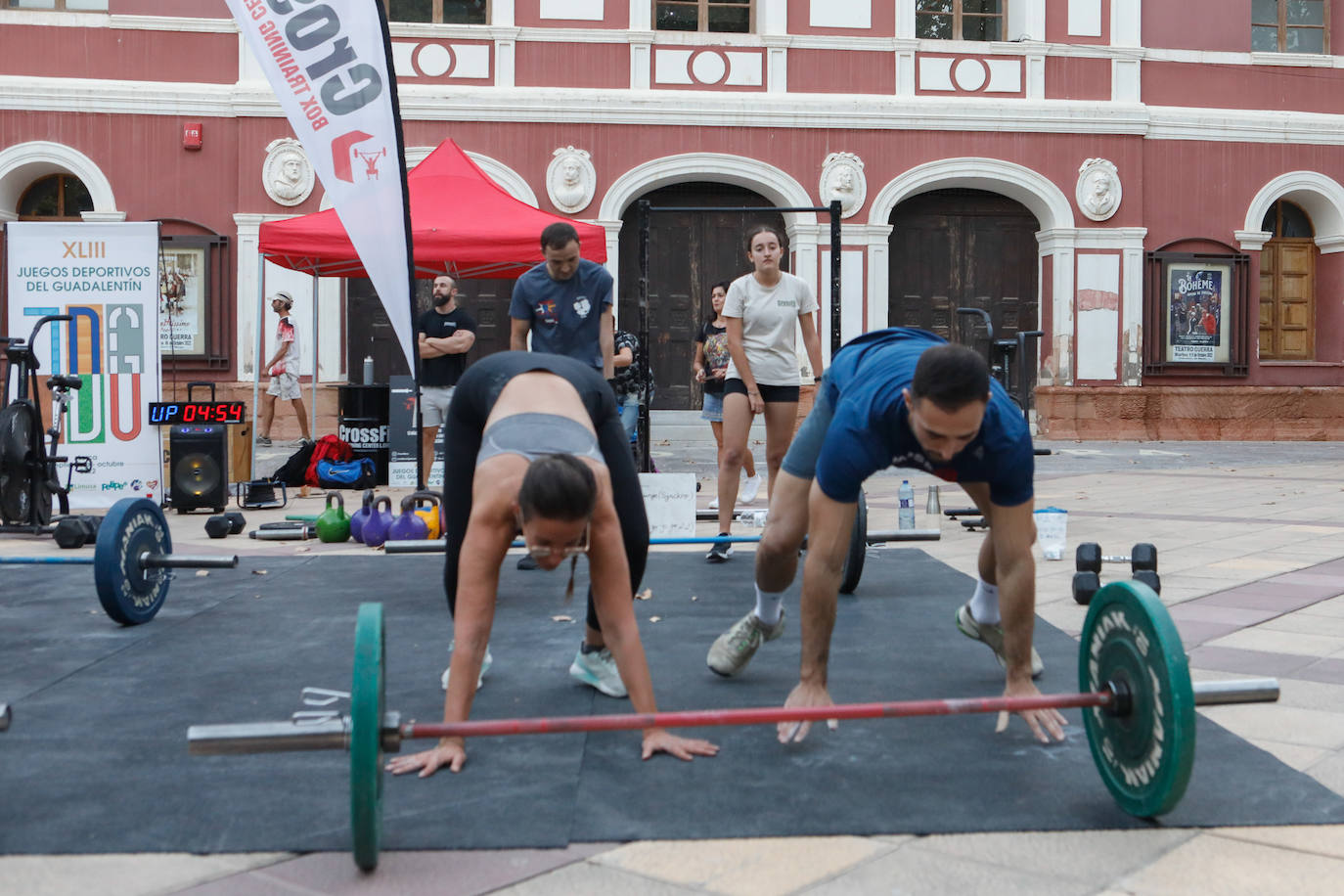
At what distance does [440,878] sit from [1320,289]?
55.9 feet

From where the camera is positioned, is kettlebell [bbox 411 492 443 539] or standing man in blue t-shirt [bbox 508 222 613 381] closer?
standing man in blue t-shirt [bbox 508 222 613 381]

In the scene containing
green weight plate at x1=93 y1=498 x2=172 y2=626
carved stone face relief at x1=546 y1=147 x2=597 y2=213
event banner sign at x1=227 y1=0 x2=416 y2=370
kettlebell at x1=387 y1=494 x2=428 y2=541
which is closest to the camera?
green weight plate at x1=93 y1=498 x2=172 y2=626

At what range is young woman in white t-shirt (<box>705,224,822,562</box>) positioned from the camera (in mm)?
6051

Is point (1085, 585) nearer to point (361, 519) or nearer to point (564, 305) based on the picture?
point (564, 305)

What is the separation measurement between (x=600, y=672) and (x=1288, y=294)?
51.2 feet

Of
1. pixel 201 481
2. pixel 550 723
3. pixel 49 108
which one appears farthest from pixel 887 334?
pixel 49 108

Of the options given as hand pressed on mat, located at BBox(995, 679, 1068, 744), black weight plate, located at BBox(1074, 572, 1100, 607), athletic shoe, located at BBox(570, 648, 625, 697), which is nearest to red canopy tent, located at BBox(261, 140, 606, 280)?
black weight plate, located at BBox(1074, 572, 1100, 607)

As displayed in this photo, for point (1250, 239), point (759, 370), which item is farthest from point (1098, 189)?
point (759, 370)

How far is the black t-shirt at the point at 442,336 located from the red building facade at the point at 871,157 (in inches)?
225

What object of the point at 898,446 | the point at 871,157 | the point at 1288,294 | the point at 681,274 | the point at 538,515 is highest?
the point at 871,157

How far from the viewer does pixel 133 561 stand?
450 cm

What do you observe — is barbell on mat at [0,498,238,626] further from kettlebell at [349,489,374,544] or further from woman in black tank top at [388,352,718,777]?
kettlebell at [349,489,374,544]

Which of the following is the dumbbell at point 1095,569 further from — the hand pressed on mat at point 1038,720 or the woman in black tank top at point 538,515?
the woman in black tank top at point 538,515

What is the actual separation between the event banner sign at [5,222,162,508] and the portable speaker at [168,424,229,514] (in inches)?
12.0
